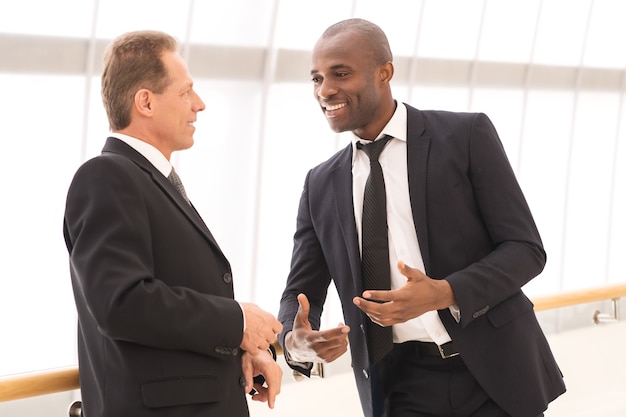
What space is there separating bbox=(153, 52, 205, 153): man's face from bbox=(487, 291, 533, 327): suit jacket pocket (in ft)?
4.07

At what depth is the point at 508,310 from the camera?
3.09 metres

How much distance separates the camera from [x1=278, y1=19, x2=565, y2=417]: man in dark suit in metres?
3.03

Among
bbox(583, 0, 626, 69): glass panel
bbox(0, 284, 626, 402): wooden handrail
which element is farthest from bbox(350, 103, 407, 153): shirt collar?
bbox(583, 0, 626, 69): glass panel

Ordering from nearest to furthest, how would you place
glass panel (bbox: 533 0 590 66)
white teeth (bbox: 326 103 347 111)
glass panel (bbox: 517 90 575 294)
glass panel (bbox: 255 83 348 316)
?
white teeth (bbox: 326 103 347 111) < glass panel (bbox: 255 83 348 316) < glass panel (bbox: 533 0 590 66) < glass panel (bbox: 517 90 575 294)

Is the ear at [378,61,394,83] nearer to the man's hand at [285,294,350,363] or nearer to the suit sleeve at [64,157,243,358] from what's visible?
the man's hand at [285,294,350,363]

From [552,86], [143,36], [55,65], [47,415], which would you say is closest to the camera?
[143,36]

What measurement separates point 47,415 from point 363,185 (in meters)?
1.41

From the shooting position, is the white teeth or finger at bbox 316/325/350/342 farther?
the white teeth

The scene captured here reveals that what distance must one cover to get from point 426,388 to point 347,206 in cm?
73

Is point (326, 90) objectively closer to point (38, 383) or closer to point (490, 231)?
point (490, 231)

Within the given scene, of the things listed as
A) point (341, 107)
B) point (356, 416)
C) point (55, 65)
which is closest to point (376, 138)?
point (341, 107)

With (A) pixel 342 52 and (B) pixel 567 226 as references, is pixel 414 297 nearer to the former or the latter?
(A) pixel 342 52

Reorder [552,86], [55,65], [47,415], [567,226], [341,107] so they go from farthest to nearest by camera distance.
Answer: [567,226], [552,86], [55,65], [341,107], [47,415]

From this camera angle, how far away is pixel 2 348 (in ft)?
26.7
